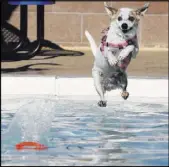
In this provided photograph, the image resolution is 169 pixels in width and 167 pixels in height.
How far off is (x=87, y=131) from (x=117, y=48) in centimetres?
110

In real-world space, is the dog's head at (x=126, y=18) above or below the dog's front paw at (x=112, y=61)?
above

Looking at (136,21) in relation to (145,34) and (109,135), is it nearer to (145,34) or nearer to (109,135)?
(109,135)

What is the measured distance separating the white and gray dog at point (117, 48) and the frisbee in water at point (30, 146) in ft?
2.23

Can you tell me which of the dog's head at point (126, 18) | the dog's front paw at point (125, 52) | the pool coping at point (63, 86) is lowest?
the pool coping at point (63, 86)

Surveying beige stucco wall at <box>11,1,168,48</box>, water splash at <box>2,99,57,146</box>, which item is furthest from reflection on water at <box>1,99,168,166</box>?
beige stucco wall at <box>11,1,168,48</box>

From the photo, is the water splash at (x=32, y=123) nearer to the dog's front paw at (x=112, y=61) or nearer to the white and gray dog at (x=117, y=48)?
the white and gray dog at (x=117, y=48)

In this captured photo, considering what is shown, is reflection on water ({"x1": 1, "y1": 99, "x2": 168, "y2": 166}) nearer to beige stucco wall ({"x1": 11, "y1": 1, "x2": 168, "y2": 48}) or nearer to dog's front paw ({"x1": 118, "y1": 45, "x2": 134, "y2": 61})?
dog's front paw ({"x1": 118, "y1": 45, "x2": 134, "y2": 61})

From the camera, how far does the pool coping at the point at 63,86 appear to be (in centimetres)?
829

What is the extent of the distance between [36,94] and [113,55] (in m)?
2.60

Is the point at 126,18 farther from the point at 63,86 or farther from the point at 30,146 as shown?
the point at 63,86

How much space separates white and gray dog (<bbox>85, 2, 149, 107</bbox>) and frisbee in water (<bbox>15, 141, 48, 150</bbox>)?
68 centimetres

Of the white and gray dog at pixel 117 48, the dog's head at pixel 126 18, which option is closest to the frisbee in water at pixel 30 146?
the white and gray dog at pixel 117 48

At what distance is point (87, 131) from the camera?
260 inches

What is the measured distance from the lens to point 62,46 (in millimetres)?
11969
